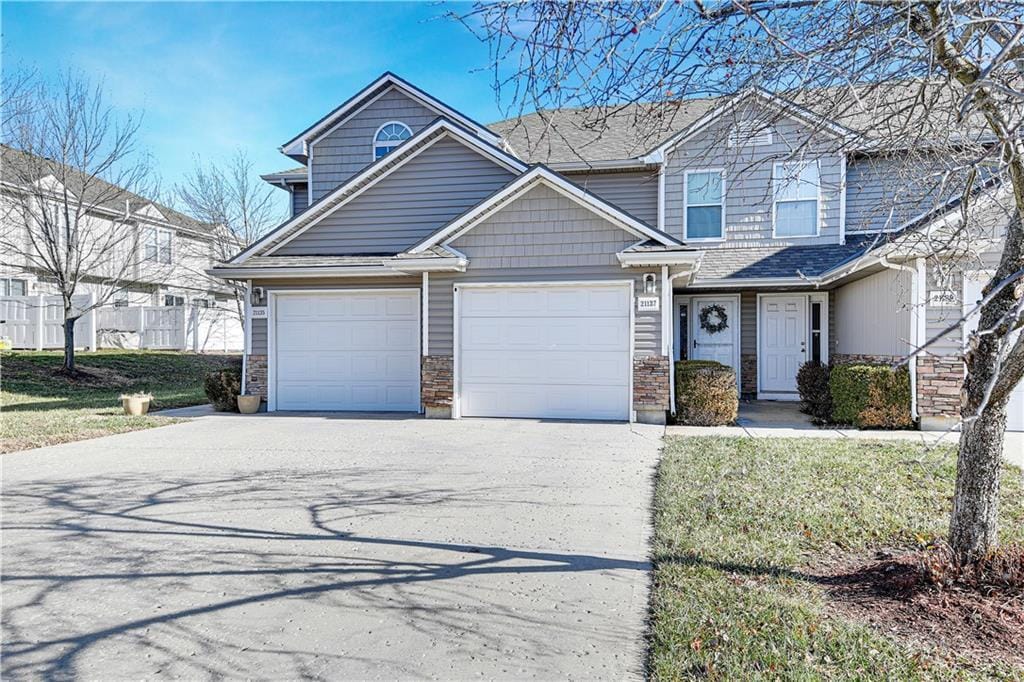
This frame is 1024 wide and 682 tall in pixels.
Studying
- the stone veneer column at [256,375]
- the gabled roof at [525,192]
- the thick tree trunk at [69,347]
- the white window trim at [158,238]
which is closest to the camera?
the gabled roof at [525,192]

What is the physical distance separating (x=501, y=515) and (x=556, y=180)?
654 cm

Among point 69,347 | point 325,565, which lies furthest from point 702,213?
point 69,347

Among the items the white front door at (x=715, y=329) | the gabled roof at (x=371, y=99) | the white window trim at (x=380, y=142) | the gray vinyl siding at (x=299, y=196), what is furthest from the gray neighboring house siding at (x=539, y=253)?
the gray vinyl siding at (x=299, y=196)

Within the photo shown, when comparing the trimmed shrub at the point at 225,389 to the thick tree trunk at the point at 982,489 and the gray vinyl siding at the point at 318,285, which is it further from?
the thick tree trunk at the point at 982,489

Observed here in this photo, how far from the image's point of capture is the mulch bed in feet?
10.4

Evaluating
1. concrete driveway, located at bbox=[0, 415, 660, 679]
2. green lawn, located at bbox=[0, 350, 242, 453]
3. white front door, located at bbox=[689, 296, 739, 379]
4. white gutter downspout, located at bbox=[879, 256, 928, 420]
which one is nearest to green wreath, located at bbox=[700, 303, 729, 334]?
white front door, located at bbox=[689, 296, 739, 379]

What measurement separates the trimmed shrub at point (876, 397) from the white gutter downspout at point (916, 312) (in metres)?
0.08

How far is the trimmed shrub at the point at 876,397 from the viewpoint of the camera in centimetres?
966

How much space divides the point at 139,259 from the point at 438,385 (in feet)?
62.9

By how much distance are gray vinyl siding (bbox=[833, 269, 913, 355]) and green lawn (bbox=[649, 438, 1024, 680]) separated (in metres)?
2.35

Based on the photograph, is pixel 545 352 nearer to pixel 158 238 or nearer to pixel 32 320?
pixel 32 320

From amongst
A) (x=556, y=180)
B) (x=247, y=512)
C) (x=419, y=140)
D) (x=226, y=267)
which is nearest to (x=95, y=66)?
(x=226, y=267)

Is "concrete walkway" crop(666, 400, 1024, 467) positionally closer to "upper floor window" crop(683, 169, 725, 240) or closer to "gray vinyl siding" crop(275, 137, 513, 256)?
"upper floor window" crop(683, 169, 725, 240)

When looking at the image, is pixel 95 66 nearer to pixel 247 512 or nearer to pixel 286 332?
pixel 286 332
